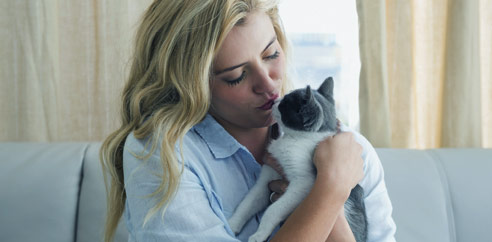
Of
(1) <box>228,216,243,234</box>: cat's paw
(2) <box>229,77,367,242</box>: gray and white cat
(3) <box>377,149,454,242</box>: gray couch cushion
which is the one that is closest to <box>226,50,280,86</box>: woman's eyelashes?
(2) <box>229,77,367,242</box>: gray and white cat

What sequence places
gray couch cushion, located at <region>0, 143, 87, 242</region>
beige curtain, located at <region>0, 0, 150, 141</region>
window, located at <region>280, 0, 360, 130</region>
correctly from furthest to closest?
window, located at <region>280, 0, 360, 130</region> < beige curtain, located at <region>0, 0, 150, 141</region> < gray couch cushion, located at <region>0, 143, 87, 242</region>

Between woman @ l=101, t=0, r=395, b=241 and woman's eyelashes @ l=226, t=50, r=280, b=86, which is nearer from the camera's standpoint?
woman @ l=101, t=0, r=395, b=241

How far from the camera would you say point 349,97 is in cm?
181

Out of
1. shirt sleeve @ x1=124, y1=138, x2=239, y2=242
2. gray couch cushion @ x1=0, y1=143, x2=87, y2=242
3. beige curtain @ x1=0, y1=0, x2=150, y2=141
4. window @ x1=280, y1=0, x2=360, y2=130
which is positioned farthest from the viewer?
window @ x1=280, y1=0, x2=360, y2=130

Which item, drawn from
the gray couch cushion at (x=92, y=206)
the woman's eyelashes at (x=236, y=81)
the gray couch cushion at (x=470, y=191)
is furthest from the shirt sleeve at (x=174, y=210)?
the gray couch cushion at (x=470, y=191)

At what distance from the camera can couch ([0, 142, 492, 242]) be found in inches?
56.0

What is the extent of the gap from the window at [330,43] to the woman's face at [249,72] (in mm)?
788

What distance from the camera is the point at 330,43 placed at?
5.99 ft

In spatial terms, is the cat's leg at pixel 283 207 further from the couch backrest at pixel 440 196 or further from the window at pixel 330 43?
the window at pixel 330 43

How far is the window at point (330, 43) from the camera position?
180 centimetres

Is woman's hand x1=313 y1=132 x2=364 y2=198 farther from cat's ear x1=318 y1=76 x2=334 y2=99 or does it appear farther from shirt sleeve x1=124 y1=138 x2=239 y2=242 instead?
shirt sleeve x1=124 y1=138 x2=239 y2=242

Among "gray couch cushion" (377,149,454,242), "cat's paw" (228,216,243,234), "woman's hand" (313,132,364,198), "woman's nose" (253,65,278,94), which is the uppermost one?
"woman's nose" (253,65,278,94)

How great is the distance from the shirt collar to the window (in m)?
0.82

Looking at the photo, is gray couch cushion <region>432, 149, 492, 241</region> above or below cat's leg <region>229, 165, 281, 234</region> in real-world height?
below
